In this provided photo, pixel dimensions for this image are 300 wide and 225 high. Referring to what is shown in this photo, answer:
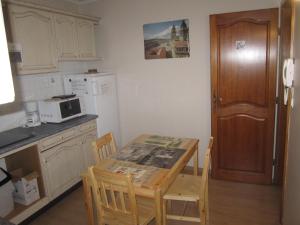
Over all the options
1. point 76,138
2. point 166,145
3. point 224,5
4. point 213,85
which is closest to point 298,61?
point 166,145

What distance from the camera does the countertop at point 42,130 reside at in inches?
93.0

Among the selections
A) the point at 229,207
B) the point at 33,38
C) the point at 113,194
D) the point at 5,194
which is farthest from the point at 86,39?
the point at 229,207

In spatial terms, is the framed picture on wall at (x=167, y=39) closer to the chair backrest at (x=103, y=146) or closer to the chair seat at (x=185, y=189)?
the chair backrest at (x=103, y=146)

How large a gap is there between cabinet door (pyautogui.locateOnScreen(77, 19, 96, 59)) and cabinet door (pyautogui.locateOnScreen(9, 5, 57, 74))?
48 centimetres

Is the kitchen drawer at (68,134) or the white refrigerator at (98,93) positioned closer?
the kitchen drawer at (68,134)

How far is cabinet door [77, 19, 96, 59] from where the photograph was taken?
136 inches

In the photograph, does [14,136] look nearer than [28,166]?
Yes

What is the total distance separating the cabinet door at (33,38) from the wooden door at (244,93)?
1962 millimetres

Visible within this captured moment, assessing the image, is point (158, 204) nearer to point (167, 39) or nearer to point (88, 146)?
point (88, 146)

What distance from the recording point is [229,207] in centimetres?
264

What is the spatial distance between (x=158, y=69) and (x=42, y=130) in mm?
1724

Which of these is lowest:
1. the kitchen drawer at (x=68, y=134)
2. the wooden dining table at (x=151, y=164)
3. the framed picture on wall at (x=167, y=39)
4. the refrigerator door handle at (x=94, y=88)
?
the wooden dining table at (x=151, y=164)

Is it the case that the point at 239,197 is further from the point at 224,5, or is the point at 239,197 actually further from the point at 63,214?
the point at 224,5

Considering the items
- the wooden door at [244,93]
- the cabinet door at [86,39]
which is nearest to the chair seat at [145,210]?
the wooden door at [244,93]
